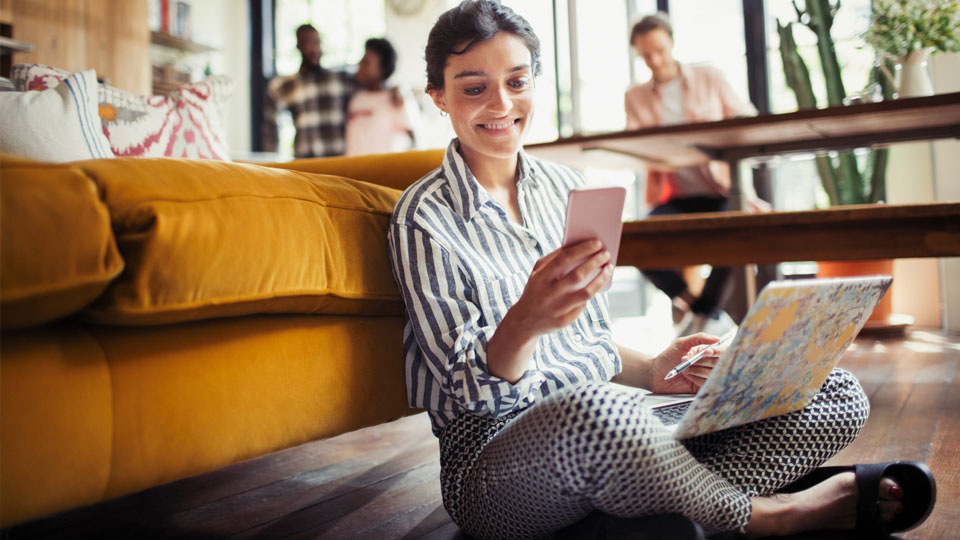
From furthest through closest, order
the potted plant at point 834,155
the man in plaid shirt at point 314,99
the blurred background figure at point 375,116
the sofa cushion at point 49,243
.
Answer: the man in plaid shirt at point 314,99, the blurred background figure at point 375,116, the potted plant at point 834,155, the sofa cushion at point 49,243

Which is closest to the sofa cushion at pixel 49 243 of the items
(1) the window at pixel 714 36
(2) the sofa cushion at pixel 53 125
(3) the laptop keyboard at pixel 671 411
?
(2) the sofa cushion at pixel 53 125

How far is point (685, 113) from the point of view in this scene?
10.2ft

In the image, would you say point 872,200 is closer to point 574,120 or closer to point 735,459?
point 574,120

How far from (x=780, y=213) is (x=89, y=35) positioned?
3399 mm

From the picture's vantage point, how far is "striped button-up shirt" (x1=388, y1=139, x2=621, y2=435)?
0.96 meters

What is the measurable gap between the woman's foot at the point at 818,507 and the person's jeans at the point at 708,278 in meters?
1.87

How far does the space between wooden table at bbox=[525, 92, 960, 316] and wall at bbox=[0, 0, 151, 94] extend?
7.77 ft

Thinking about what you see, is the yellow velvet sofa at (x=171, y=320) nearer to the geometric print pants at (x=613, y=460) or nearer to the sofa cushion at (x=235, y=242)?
the sofa cushion at (x=235, y=242)

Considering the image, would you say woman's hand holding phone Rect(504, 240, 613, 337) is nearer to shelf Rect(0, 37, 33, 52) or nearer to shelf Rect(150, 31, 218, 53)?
shelf Rect(0, 37, 33, 52)

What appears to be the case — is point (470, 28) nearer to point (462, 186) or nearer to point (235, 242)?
point (462, 186)

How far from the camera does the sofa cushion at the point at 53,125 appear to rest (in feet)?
3.83

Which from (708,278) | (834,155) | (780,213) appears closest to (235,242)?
(780,213)

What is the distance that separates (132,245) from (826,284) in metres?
0.75

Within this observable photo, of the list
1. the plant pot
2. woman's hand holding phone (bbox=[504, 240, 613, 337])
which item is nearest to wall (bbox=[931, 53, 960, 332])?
the plant pot
